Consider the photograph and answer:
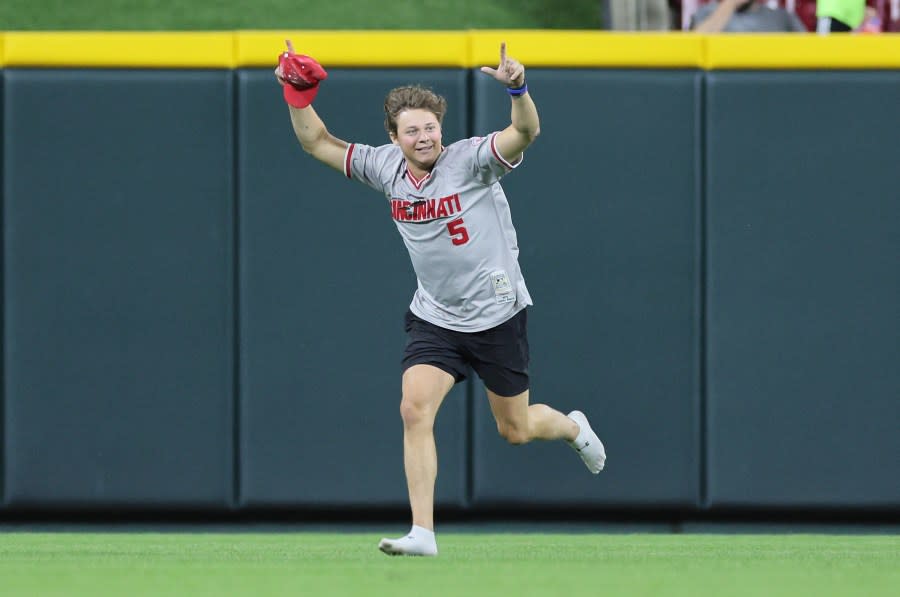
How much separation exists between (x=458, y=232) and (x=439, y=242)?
3.0 inches

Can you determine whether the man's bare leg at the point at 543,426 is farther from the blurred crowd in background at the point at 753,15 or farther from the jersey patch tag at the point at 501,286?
the blurred crowd in background at the point at 753,15

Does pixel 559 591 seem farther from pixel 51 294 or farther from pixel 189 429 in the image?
pixel 51 294

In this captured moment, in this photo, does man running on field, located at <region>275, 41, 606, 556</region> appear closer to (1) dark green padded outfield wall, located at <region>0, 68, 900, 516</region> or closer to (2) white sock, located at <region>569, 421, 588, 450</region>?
(2) white sock, located at <region>569, 421, 588, 450</region>

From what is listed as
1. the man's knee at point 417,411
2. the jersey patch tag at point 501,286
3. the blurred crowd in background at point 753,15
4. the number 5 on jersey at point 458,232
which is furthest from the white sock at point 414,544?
the blurred crowd in background at point 753,15

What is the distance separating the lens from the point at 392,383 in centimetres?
623

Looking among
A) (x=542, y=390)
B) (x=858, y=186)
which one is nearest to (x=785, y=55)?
(x=858, y=186)

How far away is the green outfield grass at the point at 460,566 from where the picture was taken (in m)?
4.12

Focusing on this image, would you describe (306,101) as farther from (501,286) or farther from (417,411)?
(417,411)

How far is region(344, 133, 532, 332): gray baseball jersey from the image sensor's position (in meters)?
5.11

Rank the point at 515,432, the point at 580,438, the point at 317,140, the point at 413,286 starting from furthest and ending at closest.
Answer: the point at 413,286
the point at 580,438
the point at 515,432
the point at 317,140

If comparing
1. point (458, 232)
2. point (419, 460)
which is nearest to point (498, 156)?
point (458, 232)

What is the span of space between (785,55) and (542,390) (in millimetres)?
1670

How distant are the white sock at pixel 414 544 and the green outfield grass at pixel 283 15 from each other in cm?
415

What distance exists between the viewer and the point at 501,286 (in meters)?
5.18
